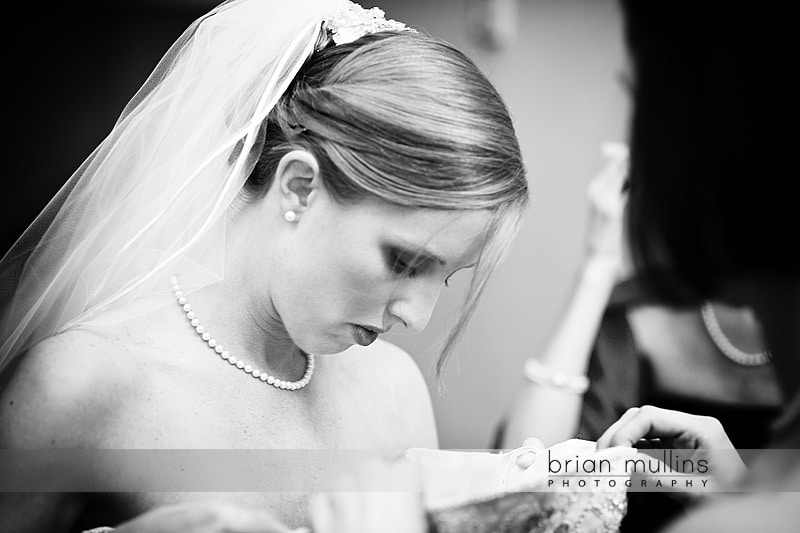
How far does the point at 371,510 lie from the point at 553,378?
0.56 metres

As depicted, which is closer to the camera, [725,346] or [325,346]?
[325,346]

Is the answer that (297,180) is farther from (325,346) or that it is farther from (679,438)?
(679,438)

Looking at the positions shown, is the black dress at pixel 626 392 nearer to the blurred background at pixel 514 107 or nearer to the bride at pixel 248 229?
the blurred background at pixel 514 107

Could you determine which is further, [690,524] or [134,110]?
[134,110]

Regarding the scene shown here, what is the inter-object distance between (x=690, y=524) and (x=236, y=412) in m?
0.61

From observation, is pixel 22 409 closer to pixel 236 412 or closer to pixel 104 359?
pixel 104 359

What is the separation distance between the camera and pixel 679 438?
1.11 m

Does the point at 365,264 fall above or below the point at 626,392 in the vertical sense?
above

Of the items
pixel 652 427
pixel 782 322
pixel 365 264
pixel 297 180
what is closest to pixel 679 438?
pixel 652 427

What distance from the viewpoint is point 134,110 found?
1.09m

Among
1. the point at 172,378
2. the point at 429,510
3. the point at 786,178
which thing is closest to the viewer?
the point at 429,510

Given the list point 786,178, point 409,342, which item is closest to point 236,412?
point 409,342

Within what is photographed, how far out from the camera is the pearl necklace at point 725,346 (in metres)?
1.35

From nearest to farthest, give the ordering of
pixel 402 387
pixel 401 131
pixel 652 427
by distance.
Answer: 1. pixel 401 131
2. pixel 652 427
3. pixel 402 387
